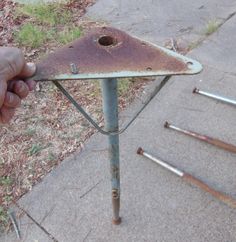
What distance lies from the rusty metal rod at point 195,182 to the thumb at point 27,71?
1.20 m

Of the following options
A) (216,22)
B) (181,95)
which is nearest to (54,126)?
(181,95)

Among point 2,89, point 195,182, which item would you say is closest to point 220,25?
point 195,182

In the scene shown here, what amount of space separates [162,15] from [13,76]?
109 inches

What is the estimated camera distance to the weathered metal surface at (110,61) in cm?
147

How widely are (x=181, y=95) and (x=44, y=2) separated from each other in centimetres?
212

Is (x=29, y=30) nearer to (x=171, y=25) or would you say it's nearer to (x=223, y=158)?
(x=171, y=25)

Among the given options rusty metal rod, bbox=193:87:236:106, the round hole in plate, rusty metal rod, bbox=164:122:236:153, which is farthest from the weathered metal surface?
rusty metal rod, bbox=193:87:236:106

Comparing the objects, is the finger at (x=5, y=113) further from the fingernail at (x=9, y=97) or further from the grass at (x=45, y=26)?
the grass at (x=45, y=26)

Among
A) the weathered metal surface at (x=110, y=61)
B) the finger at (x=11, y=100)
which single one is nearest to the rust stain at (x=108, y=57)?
the weathered metal surface at (x=110, y=61)

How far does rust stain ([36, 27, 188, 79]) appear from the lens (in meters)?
1.50

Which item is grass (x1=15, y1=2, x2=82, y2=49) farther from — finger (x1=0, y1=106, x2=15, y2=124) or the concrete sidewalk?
finger (x1=0, y1=106, x2=15, y2=124)

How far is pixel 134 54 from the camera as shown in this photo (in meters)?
1.58

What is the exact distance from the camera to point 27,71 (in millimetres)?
1443

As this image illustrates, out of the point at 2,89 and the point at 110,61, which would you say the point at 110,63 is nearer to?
the point at 110,61
